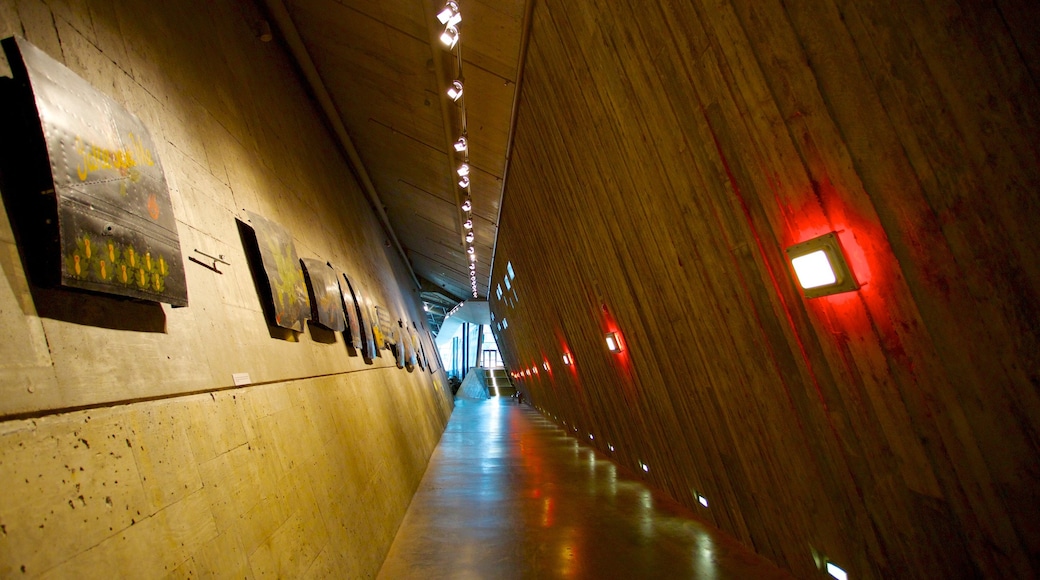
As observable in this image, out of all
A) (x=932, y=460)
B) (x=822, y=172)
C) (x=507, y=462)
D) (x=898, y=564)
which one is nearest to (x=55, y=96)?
(x=822, y=172)

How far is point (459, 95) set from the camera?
5418mm

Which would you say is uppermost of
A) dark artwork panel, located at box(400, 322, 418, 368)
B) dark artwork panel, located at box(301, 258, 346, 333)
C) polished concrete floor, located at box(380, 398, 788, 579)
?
dark artwork panel, located at box(301, 258, 346, 333)

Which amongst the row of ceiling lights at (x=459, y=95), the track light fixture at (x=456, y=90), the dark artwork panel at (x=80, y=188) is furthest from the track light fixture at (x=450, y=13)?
the dark artwork panel at (x=80, y=188)

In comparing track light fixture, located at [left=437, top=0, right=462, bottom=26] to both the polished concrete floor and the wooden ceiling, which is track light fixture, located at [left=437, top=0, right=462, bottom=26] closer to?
the wooden ceiling

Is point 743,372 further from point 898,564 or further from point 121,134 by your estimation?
point 121,134

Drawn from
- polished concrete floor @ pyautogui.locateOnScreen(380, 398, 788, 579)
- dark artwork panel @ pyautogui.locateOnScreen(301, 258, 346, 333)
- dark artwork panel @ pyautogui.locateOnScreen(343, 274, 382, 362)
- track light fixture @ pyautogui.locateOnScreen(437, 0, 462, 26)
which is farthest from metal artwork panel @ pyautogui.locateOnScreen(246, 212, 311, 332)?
track light fixture @ pyautogui.locateOnScreen(437, 0, 462, 26)

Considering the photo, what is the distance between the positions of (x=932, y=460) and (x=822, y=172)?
1238mm

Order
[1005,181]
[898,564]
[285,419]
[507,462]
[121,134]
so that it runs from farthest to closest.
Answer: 1. [507,462]
2. [285,419]
3. [898,564]
4. [121,134]
5. [1005,181]

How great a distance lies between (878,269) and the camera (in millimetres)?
1828

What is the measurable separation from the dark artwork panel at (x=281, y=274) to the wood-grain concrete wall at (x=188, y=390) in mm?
160

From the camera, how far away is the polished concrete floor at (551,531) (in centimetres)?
382

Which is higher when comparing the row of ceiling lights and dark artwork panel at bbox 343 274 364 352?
the row of ceiling lights

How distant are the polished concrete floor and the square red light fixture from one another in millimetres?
2606

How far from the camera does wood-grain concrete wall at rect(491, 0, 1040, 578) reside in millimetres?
1456
